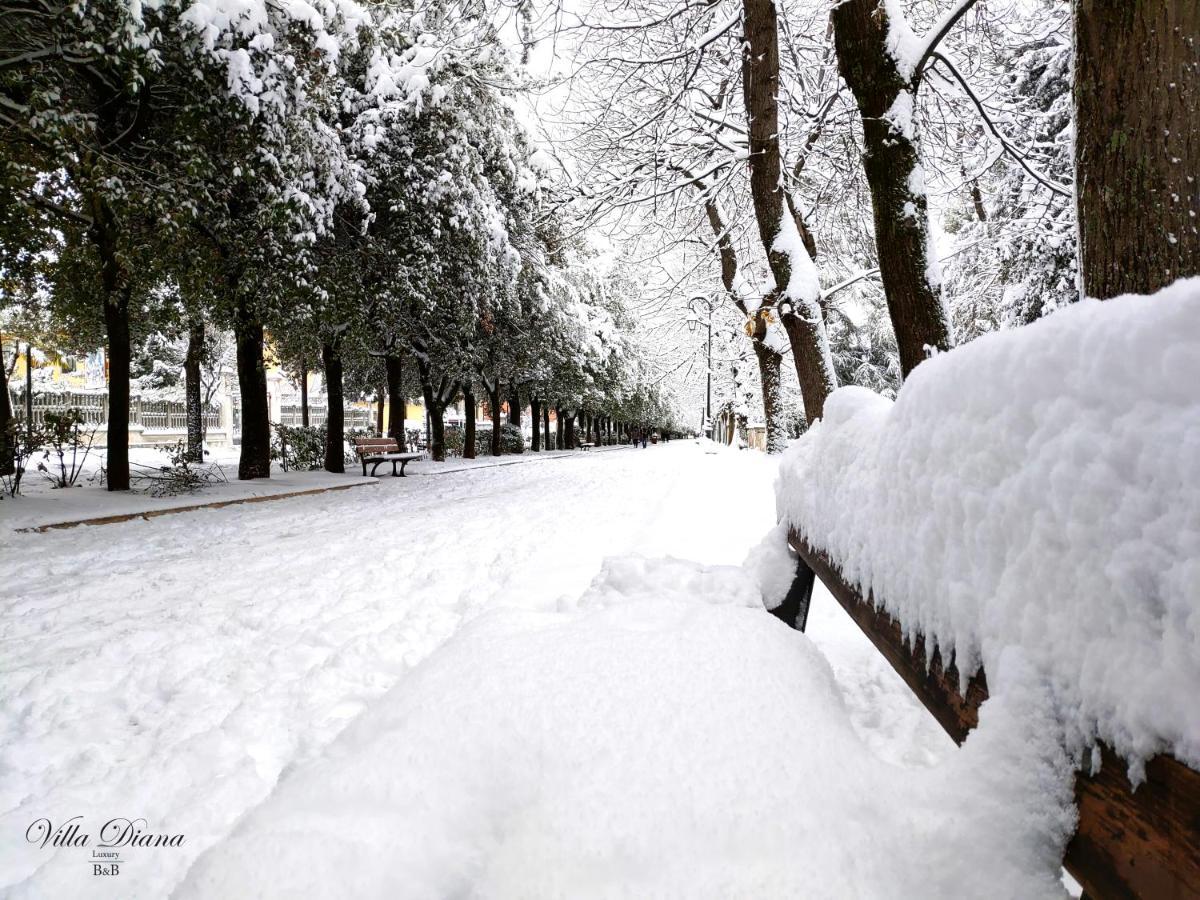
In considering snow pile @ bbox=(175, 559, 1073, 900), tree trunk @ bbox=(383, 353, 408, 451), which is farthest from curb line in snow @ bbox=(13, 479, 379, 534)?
snow pile @ bbox=(175, 559, 1073, 900)

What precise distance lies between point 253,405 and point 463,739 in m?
12.6

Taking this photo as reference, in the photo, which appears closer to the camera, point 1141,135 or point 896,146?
point 1141,135

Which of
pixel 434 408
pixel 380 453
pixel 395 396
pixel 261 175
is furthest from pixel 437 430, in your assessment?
pixel 261 175

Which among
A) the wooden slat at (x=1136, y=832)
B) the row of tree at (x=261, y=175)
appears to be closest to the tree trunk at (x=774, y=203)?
the row of tree at (x=261, y=175)

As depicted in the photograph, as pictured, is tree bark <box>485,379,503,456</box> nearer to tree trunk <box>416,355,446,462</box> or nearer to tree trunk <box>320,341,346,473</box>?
tree trunk <box>416,355,446,462</box>

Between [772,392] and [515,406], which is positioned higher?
→ [515,406]

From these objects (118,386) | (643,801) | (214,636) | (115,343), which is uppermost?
(115,343)

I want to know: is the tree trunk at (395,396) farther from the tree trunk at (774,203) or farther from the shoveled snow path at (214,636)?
the tree trunk at (774,203)

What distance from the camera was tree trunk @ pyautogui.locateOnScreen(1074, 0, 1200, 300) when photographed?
7.63 feet

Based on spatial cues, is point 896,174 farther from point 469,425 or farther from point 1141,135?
point 469,425

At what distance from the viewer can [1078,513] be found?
2.49 ft

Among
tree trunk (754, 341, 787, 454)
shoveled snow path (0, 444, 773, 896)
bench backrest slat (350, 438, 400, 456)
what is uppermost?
tree trunk (754, 341, 787, 454)

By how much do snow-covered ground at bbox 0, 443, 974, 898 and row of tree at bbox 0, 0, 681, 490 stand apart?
5300 millimetres

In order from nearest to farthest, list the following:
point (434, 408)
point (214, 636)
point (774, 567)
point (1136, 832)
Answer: point (1136, 832) < point (774, 567) < point (214, 636) < point (434, 408)
